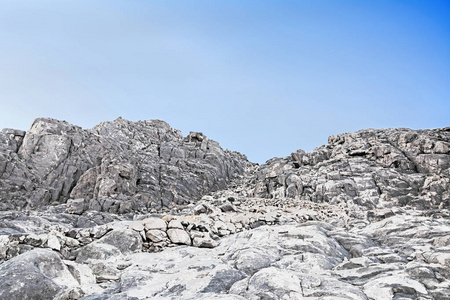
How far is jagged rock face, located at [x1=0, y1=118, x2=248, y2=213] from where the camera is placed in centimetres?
3856

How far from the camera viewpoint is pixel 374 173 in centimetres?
3812

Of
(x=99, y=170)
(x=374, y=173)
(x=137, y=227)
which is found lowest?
(x=137, y=227)

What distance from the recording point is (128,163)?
44781mm

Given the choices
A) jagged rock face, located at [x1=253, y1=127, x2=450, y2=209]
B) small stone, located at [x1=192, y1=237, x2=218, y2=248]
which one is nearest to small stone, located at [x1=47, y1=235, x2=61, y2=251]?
small stone, located at [x1=192, y1=237, x2=218, y2=248]

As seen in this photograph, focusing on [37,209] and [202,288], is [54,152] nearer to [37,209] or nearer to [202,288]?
[37,209]

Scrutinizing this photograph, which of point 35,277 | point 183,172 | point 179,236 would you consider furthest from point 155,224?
point 183,172

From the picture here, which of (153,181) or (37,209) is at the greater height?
(153,181)

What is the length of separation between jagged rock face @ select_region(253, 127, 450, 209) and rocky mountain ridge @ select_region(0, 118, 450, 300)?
182 millimetres

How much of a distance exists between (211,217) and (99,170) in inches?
1149

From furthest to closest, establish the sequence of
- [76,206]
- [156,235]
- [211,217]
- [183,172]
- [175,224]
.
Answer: [183,172] < [76,206] < [211,217] < [175,224] < [156,235]

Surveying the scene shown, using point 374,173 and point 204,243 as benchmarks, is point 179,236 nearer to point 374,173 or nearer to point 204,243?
point 204,243

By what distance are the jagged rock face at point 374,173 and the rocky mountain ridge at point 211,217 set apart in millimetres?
182

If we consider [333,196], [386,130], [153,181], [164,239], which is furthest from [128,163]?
[386,130]

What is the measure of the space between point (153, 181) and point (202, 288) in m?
38.6
